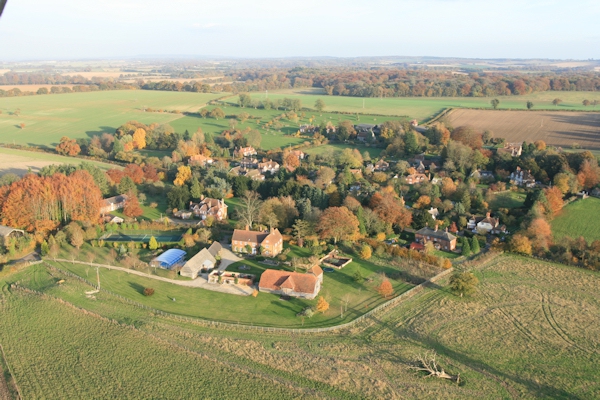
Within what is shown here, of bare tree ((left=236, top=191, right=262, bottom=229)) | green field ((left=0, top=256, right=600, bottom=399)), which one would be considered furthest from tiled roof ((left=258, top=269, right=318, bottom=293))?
bare tree ((left=236, top=191, right=262, bottom=229))

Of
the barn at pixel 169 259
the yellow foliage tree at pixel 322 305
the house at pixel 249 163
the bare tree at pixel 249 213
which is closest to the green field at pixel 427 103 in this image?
the house at pixel 249 163

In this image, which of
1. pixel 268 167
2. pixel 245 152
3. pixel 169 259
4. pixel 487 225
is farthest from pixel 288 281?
pixel 245 152

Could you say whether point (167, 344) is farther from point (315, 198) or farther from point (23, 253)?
point (315, 198)

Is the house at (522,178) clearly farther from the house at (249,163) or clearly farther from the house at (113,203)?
the house at (113,203)

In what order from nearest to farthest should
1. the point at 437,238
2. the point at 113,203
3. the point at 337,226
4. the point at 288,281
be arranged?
1. the point at 288,281
2. the point at 337,226
3. the point at 437,238
4. the point at 113,203

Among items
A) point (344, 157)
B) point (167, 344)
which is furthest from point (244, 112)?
point (167, 344)

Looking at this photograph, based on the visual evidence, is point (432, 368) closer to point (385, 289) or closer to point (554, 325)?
point (385, 289)

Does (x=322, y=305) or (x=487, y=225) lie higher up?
(x=487, y=225)

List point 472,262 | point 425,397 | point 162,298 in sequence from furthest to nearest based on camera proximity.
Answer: point 472,262
point 162,298
point 425,397
